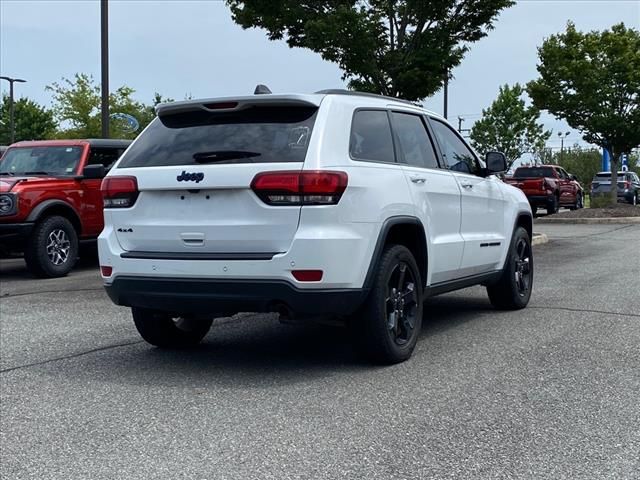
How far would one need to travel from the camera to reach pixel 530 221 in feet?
27.3

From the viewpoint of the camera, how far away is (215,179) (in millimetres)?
5176

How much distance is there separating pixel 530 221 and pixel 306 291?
401 cm

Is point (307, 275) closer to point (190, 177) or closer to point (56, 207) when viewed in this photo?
point (190, 177)

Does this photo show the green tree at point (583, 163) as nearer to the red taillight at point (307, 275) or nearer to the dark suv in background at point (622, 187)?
the dark suv in background at point (622, 187)

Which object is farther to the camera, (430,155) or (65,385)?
(430,155)

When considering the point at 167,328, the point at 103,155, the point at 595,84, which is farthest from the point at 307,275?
the point at 595,84

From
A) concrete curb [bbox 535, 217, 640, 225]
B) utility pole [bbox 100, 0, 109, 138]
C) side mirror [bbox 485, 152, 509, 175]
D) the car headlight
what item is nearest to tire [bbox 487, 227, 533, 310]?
side mirror [bbox 485, 152, 509, 175]

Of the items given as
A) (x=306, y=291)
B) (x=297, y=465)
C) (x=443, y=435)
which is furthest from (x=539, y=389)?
(x=297, y=465)

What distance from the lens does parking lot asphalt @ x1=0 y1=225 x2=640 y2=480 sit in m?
3.79

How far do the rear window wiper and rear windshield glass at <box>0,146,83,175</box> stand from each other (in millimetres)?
7206

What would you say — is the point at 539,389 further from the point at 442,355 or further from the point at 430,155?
the point at 430,155

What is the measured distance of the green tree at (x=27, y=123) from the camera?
6400 cm

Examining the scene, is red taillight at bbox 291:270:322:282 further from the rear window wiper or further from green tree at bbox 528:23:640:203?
green tree at bbox 528:23:640:203

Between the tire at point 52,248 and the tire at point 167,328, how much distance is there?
5.25 m
